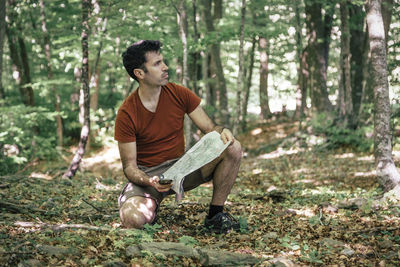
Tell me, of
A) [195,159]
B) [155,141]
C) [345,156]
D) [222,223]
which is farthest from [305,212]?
[345,156]

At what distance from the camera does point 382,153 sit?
611 centimetres

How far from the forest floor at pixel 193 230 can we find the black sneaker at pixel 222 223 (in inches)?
2.8

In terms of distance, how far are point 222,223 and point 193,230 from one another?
0.36m

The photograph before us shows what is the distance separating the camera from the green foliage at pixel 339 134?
11.4 metres

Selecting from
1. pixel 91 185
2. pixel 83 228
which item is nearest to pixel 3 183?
pixel 91 185

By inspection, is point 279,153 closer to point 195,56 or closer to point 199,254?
point 195,56

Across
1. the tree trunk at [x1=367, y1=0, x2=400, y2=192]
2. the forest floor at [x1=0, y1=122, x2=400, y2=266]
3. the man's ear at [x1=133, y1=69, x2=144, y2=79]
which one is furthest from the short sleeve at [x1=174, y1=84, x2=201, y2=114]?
the tree trunk at [x1=367, y1=0, x2=400, y2=192]

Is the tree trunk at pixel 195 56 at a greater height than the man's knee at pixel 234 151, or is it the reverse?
the tree trunk at pixel 195 56

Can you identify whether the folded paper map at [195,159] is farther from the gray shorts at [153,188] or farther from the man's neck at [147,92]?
the man's neck at [147,92]

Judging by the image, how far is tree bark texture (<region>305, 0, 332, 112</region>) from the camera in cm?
1382

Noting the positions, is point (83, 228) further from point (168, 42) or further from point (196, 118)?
point (168, 42)

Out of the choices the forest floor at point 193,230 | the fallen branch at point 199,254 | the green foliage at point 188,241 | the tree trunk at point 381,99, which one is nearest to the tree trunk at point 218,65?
Answer: the forest floor at point 193,230

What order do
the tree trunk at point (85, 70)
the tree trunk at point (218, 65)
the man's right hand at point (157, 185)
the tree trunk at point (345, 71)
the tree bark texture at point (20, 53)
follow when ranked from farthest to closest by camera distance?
the tree trunk at point (218, 65) < the tree bark texture at point (20, 53) < the tree trunk at point (345, 71) < the tree trunk at point (85, 70) < the man's right hand at point (157, 185)

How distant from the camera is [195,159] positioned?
158 inches
